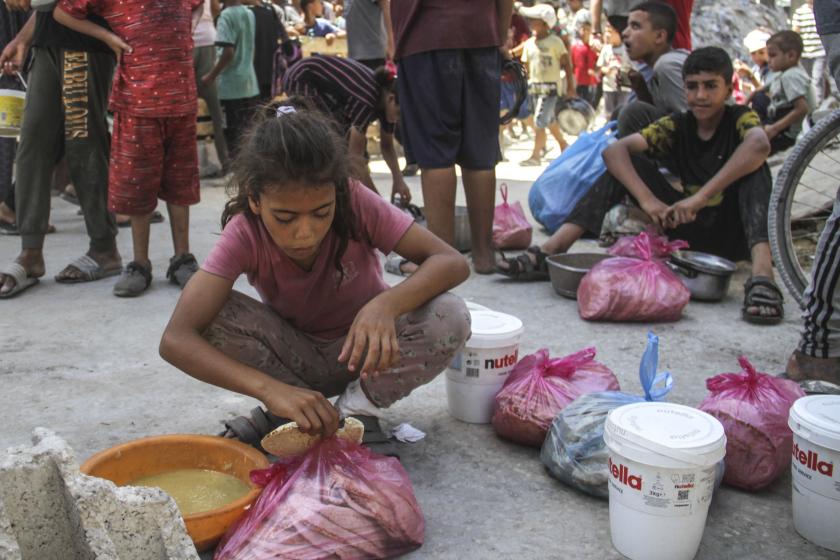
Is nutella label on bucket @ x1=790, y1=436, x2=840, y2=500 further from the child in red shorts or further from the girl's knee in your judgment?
the child in red shorts

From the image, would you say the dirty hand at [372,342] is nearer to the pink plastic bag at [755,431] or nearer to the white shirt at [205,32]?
the pink plastic bag at [755,431]

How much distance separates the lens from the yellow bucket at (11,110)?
3.64 metres

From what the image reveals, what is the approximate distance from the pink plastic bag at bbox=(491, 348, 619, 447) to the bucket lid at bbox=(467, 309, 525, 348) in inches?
3.5

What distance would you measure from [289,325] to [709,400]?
1048 mm

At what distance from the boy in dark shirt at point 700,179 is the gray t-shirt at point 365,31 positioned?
3.32 metres

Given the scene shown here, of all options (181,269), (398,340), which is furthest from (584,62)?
(398,340)

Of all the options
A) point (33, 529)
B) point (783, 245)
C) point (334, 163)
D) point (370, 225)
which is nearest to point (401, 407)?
point (370, 225)

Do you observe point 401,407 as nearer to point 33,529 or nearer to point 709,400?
point 709,400

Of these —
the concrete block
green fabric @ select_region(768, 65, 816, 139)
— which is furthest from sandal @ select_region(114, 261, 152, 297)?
green fabric @ select_region(768, 65, 816, 139)

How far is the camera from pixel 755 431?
6.34 ft

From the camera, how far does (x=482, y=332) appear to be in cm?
229

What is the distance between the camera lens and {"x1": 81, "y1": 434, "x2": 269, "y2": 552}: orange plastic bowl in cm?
179

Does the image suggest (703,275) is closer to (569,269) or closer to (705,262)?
(705,262)

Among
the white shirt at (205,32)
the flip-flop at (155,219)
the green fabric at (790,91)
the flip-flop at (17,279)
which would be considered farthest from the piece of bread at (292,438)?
the white shirt at (205,32)
